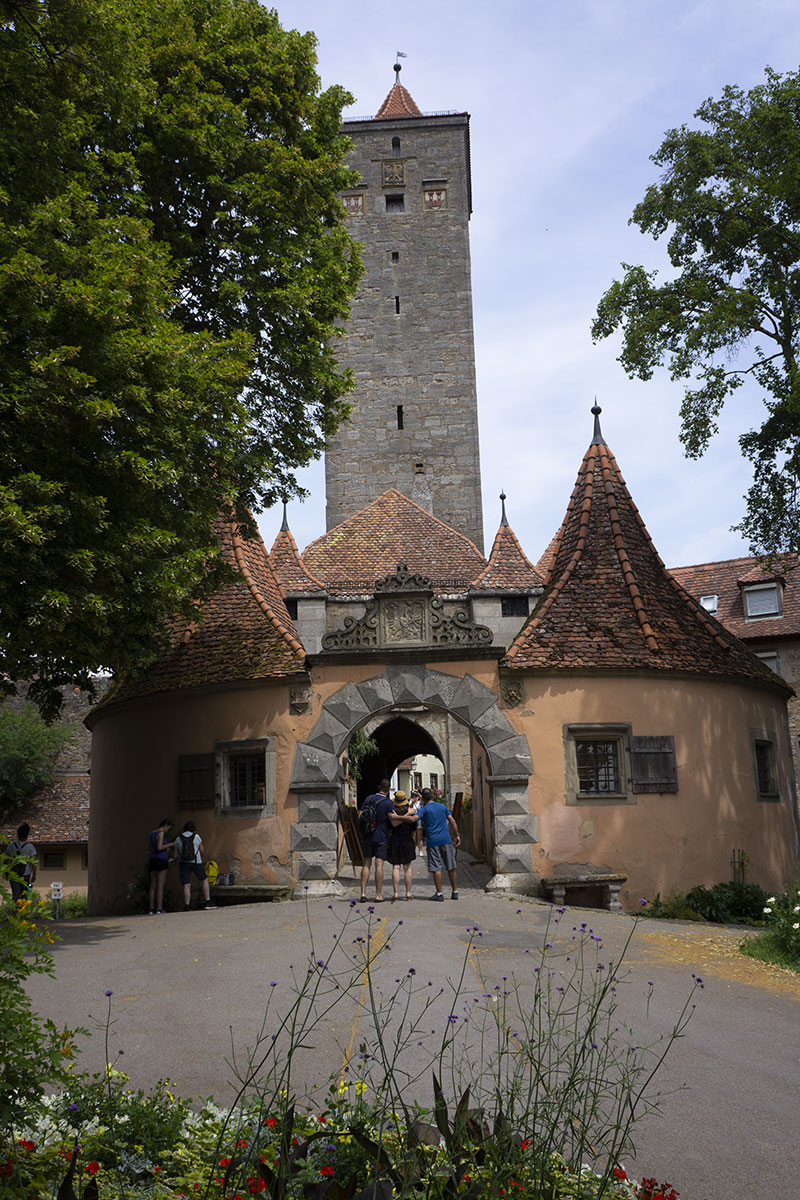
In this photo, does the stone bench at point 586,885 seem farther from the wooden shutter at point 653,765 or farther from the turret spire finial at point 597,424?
the turret spire finial at point 597,424

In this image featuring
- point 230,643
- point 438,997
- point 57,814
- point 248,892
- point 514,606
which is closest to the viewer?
point 438,997

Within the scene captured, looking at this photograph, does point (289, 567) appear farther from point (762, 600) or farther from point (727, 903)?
point (762, 600)

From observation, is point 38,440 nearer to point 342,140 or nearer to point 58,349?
point 58,349

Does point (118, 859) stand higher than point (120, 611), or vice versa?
point (120, 611)

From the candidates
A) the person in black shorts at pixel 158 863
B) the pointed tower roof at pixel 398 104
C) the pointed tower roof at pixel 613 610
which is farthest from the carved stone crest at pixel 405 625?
the pointed tower roof at pixel 398 104

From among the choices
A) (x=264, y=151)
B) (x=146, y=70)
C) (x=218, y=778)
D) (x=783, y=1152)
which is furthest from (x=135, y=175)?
(x=783, y=1152)

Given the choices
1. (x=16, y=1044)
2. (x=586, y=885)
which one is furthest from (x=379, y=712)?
(x=16, y=1044)

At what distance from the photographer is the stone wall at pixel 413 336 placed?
112 feet

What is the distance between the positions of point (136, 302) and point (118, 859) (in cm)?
941

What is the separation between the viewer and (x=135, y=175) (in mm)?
12703

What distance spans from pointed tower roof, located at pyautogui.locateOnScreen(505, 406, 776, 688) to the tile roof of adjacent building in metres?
3.49

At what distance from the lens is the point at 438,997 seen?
24.5 feet

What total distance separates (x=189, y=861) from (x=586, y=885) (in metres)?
5.39

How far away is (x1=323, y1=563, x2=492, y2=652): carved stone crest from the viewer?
15219mm
